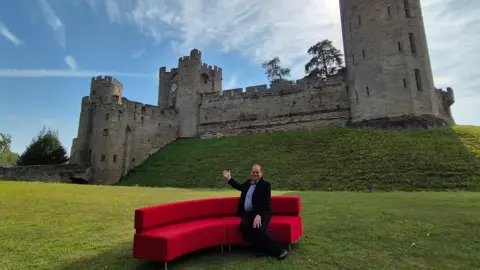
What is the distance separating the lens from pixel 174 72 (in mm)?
40344

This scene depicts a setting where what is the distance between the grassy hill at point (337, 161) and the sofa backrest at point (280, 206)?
10.7m

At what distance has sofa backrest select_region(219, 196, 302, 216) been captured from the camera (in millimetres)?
5572

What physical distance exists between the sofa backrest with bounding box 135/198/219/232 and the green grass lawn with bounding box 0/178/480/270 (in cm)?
65

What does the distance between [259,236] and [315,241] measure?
49.1 inches

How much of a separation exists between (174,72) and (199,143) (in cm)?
1525

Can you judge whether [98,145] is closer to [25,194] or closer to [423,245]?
[25,194]

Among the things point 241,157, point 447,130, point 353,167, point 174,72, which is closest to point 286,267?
A: point 353,167

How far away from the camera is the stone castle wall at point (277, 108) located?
28484 mm

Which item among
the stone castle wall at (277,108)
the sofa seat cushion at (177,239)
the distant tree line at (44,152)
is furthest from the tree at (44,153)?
the sofa seat cushion at (177,239)

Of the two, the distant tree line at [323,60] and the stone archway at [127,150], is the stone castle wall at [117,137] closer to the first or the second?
the stone archway at [127,150]

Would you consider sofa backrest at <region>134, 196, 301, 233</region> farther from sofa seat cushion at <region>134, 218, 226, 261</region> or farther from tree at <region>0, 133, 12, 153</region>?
tree at <region>0, 133, 12, 153</region>

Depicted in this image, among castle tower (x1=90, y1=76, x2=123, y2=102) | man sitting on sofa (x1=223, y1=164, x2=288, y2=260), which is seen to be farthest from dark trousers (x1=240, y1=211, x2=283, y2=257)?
castle tower (x1=90, y1=76, x2=123, y2=102)

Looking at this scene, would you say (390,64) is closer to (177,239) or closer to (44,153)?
(177,239)

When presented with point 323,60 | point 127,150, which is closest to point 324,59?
point 323,60
